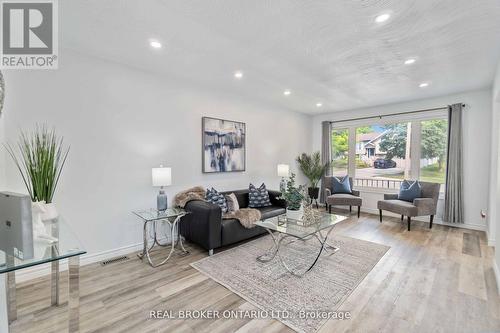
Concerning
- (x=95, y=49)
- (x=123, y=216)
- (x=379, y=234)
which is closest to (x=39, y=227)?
(x=123, y=216)

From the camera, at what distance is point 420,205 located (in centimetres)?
423

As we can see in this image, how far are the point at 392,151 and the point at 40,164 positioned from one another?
6198mm

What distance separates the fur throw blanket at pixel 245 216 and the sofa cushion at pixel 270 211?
0.18 meters

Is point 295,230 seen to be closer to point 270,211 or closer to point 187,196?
point 270,211

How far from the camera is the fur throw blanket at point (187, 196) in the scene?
3449mm

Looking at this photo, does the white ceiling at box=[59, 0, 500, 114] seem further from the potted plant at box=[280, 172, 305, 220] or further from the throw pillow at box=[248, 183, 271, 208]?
the throw pillow at box=[248, 183, 271, 208]

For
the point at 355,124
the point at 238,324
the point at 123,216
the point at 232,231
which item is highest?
the point at 355,124

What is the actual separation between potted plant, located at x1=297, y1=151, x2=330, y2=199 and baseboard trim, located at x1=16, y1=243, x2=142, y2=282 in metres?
4.26

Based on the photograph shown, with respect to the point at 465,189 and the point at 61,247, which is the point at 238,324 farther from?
the point at 465,189

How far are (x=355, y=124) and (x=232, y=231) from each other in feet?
14.4

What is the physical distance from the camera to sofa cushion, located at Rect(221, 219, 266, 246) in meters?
3.21

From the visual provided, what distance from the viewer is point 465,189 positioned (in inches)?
172

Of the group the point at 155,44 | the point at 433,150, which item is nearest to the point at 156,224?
the point at 155,44

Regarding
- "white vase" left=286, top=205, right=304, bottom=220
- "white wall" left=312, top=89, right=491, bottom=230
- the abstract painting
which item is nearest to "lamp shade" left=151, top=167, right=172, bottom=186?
the abstract painting
